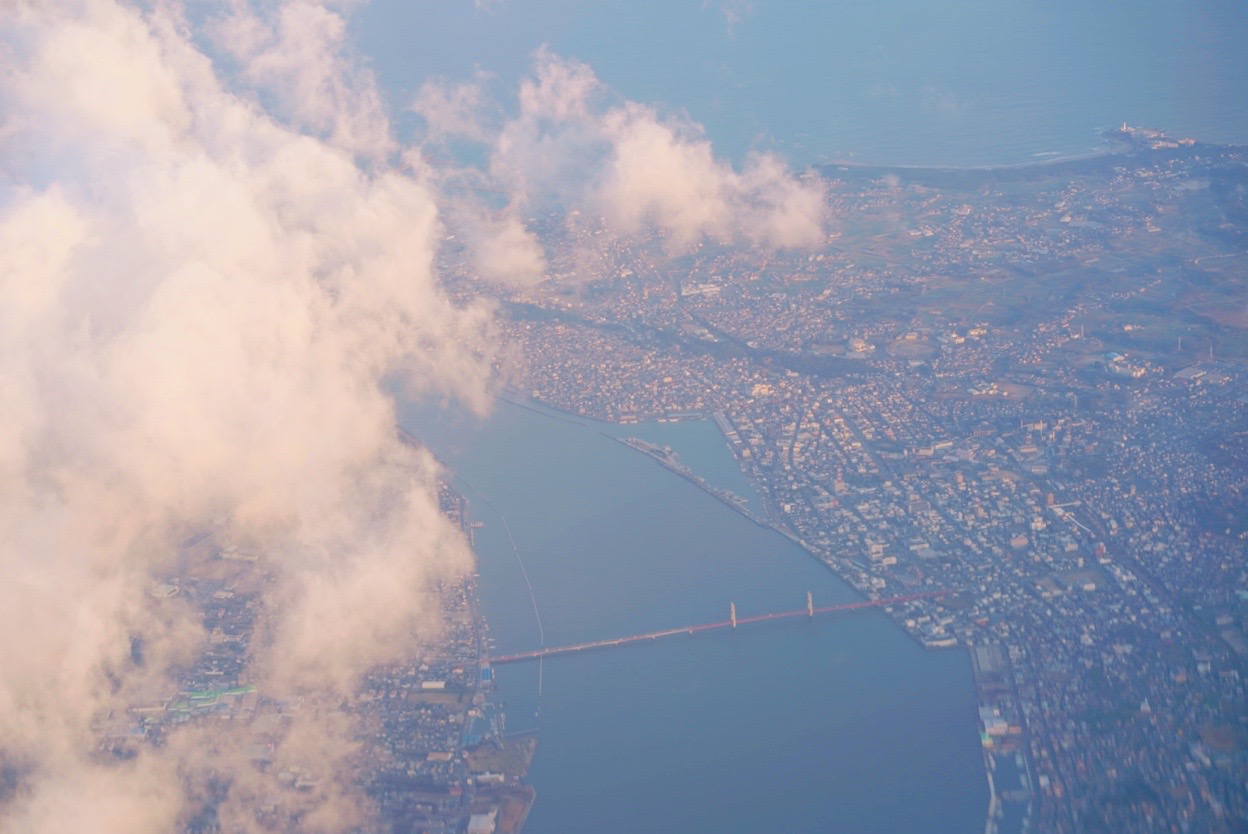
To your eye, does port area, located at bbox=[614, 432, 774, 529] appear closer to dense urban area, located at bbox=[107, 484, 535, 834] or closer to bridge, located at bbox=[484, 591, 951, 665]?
bridge, located at bbox=[484, 591, 951, 665]

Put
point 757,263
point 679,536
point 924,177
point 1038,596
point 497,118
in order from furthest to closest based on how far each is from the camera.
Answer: point 497,118 → point 924,177 → point 757,263 → point 679,536 → point 1038,596

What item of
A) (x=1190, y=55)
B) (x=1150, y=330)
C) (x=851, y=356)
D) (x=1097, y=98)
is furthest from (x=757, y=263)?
(x=1190, y=55)

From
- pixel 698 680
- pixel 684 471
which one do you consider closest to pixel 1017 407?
pixel 684 471

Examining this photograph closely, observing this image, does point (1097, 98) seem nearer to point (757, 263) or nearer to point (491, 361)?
point (757, 263)

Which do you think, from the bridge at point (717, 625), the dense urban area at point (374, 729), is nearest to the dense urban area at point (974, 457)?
the dense urban area at point (374, 729)

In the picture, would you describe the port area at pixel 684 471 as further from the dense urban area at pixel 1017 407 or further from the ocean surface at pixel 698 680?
the dense urban area at pixel 1017 407

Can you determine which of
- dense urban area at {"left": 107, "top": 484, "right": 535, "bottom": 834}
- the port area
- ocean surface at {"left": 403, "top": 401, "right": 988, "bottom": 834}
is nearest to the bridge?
ocean surface at {"left": 403, "top": 401, "right": 988, "bottom": 834}

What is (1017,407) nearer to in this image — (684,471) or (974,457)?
(974,457)
